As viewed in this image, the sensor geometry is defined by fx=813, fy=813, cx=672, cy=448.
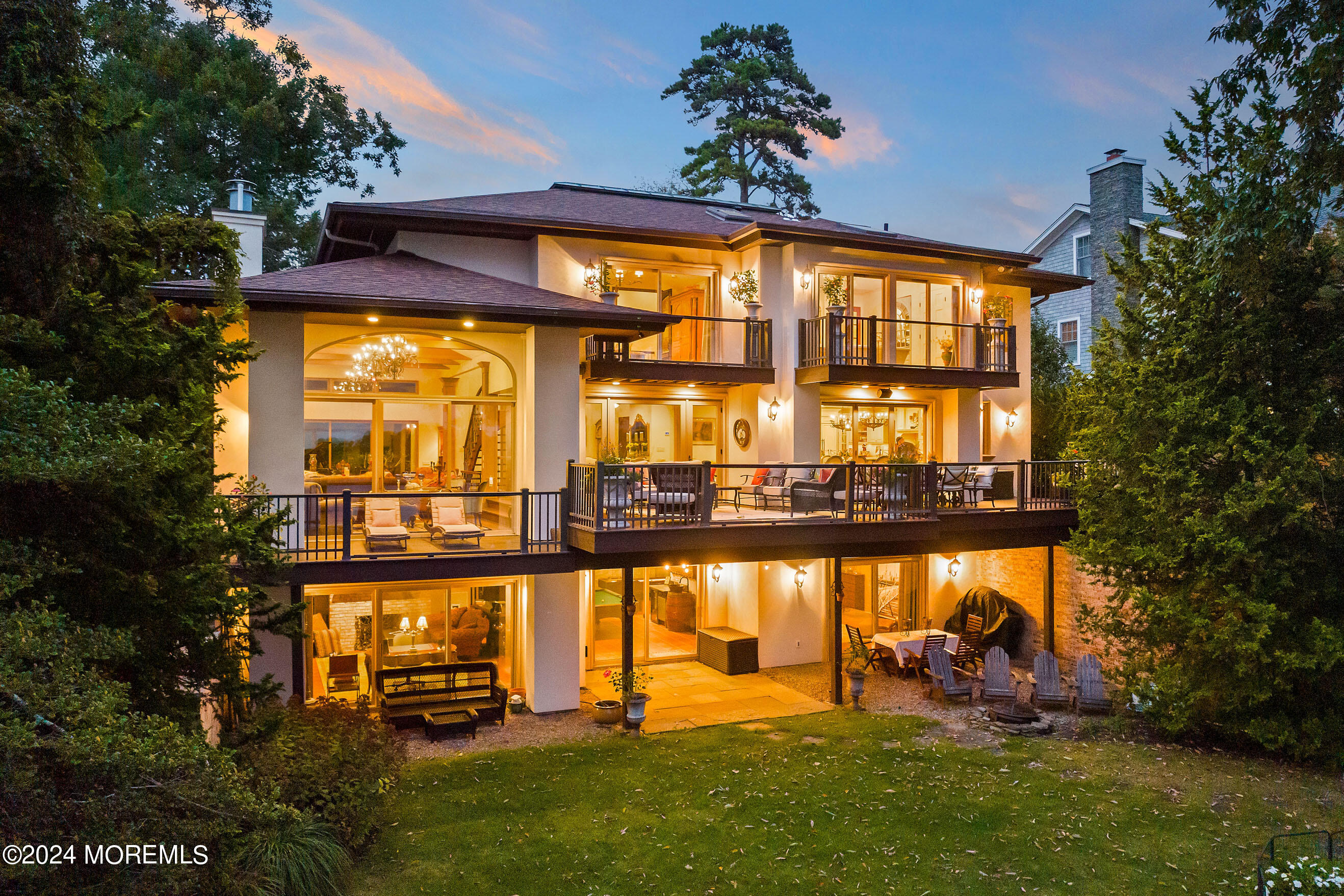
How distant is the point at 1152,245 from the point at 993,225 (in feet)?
238

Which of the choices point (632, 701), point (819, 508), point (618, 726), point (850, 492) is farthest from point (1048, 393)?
point (618, 726)

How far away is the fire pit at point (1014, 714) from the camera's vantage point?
1271 cm

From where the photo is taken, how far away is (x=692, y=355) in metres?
17.2

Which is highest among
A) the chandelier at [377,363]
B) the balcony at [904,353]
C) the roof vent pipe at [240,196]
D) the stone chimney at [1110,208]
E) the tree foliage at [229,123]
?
the tree foliage at [229,123]

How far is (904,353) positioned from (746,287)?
4.05 metres

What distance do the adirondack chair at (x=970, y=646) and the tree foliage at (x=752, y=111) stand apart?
22387mm

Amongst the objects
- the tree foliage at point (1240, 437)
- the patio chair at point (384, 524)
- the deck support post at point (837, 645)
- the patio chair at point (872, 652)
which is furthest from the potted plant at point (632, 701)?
the tree foliage at point (1240, 437)

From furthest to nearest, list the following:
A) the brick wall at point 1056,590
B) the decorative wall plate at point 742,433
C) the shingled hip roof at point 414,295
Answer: the decorative wall plate at point 742,433
the brick wall at point 1056,590
the shingled hip roof at point 414,295

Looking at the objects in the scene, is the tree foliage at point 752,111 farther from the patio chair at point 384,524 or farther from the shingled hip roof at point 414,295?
the patio chair at point 384,524

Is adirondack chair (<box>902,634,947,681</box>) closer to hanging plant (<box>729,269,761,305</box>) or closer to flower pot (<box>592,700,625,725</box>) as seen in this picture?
flower pot (<box>592,700,625,725</box>)

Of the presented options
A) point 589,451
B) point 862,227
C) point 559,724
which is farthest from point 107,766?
point 862,227

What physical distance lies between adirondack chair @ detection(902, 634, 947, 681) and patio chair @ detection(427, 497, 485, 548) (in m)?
8.35

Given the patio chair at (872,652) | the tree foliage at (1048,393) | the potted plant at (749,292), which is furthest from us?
the tree foliage at (1048,393)

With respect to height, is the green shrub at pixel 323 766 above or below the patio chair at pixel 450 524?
below
